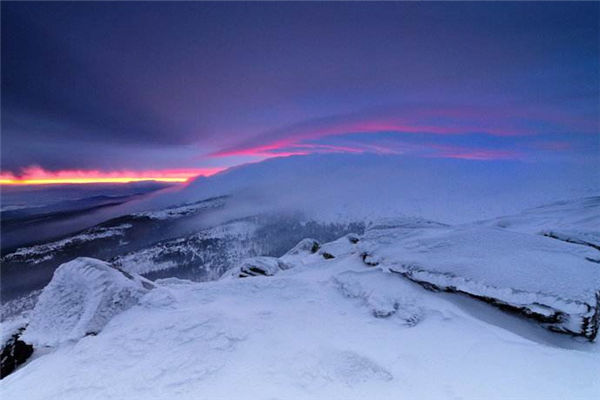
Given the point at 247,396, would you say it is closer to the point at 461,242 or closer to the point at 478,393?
the point at 478,393

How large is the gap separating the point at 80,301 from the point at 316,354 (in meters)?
7.23

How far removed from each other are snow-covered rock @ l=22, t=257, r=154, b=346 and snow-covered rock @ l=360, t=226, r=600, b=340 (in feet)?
27.0

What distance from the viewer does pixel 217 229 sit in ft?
464

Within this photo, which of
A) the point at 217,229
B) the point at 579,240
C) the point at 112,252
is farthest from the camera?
the point at 217,229

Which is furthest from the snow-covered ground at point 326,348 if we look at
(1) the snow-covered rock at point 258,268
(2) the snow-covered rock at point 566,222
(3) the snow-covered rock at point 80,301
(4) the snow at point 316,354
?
(1) the snow-covered rock at point 258,268

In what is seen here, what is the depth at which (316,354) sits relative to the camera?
481 centimetres

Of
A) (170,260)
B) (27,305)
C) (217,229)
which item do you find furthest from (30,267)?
(217,229)

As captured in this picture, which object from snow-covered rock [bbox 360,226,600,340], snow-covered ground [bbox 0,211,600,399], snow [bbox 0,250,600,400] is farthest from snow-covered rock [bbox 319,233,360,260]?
snow [bbox 0,250,600,400]

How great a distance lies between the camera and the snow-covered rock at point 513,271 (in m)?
5.65

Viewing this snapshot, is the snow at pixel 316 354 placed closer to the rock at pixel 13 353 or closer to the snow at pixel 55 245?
the rock at pixel 13 353

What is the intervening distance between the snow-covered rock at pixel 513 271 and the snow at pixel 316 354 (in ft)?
1.24

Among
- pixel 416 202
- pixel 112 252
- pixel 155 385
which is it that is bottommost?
pixel 112 252

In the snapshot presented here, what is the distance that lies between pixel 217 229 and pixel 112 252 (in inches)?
1909

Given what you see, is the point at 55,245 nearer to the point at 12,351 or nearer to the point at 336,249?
the point at 12,351
